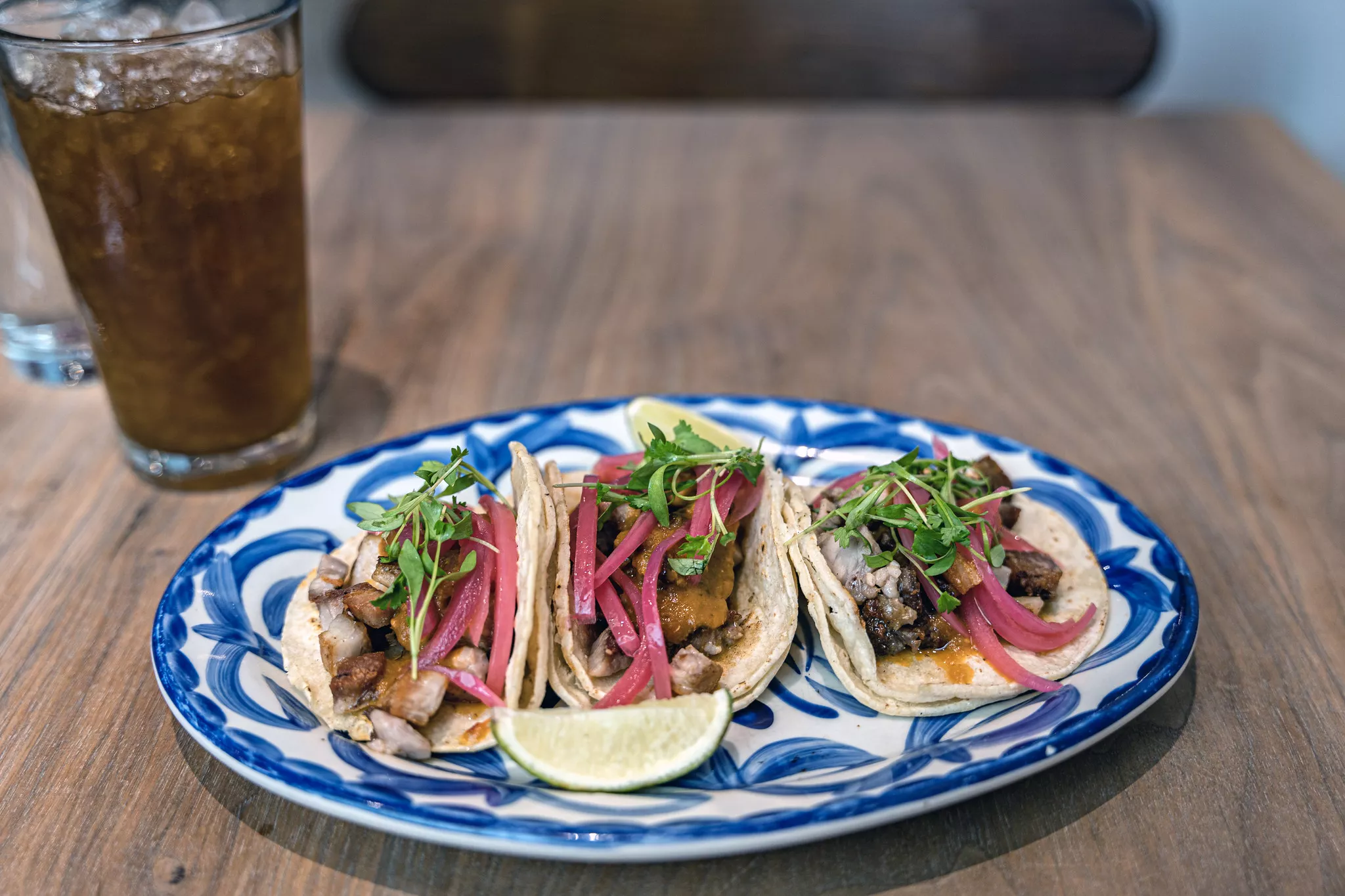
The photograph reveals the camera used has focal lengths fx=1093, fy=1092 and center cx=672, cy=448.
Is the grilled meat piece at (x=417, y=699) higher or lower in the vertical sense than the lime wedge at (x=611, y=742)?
lower

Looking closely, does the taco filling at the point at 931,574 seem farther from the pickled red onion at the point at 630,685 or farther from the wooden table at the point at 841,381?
the pickled red onion at the point at 630,685

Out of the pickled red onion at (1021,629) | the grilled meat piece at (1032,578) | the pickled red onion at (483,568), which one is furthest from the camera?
the grilled meat piece at (1032,578)

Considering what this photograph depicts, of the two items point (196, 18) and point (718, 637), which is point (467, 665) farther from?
point (196, 18)

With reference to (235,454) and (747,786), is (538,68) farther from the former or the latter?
(747,786)

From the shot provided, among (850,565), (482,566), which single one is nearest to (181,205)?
(482,566)


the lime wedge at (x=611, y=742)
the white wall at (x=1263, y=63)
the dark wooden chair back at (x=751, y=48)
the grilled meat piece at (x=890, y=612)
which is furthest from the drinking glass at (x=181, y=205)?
the white wall at (x=1263, y=63)

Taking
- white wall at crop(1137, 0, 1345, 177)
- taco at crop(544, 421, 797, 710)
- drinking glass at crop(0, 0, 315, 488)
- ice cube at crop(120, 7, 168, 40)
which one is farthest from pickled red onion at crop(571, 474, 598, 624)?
white wall at crop(1137, 0, 1345, 177)
